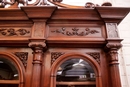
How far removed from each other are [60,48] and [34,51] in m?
0.18

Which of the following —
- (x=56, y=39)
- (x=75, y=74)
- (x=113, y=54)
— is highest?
(x=56, y=39)

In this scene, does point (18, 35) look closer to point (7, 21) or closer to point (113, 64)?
point (7, 21)

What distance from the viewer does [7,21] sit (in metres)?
1.02

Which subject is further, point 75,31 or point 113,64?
point 75,31

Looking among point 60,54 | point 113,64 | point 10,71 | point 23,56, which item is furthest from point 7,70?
point 113,64

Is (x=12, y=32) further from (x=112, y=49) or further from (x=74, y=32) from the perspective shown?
(x=112, y=49)

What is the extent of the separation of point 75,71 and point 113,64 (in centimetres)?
25

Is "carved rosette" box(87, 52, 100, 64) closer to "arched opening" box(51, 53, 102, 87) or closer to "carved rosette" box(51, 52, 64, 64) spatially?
"arched opening" box(51, 53, 102, 87)

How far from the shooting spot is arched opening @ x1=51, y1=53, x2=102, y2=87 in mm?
909

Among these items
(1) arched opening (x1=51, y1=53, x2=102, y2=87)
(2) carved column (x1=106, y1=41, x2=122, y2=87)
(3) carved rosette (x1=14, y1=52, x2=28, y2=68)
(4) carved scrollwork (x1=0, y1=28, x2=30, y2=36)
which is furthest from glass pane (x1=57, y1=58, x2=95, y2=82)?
(4) carved scrollwork (x1=0, y1=28, x2=30, y2=36)

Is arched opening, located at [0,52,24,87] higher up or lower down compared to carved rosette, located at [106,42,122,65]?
lower down

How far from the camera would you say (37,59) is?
34.8 inches

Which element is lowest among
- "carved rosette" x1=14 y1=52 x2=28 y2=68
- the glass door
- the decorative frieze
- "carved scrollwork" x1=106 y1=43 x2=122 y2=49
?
the glass door

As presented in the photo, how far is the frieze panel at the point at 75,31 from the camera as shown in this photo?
3.19 feet
